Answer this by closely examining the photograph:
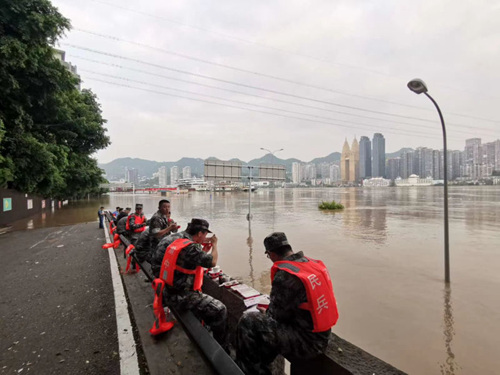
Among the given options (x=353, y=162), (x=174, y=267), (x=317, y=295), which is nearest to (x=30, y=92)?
(x=174, y=267)

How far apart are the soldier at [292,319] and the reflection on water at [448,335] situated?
11.1 ft

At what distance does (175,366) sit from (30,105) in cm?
1760

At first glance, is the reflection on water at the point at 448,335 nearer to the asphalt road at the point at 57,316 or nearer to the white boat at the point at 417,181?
the asphalt road at the point at 57,316

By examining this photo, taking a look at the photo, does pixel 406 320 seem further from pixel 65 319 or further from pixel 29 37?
pixel 29 37

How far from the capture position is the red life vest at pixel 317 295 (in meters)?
2.03

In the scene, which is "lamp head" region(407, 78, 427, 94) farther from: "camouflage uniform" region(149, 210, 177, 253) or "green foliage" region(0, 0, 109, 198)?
"green foliage" region(0, 0, 109, 198)

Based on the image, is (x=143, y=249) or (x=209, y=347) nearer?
(x=209, y=347)

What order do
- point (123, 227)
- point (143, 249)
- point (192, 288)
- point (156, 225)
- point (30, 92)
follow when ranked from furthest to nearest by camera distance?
point (30, 92) < point (123, 227) < point (156, 225) < point (143, 249) < point (192, 288)

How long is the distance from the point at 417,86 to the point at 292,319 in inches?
287

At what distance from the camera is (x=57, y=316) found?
13.7 feet

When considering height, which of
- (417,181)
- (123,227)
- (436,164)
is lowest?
(123,227)

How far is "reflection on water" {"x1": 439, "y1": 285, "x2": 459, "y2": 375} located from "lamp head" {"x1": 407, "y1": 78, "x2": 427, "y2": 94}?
533 cm

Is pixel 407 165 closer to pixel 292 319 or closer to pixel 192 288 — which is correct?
pixel 192 288

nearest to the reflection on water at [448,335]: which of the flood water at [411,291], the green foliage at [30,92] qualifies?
the flood water at [411,291]
